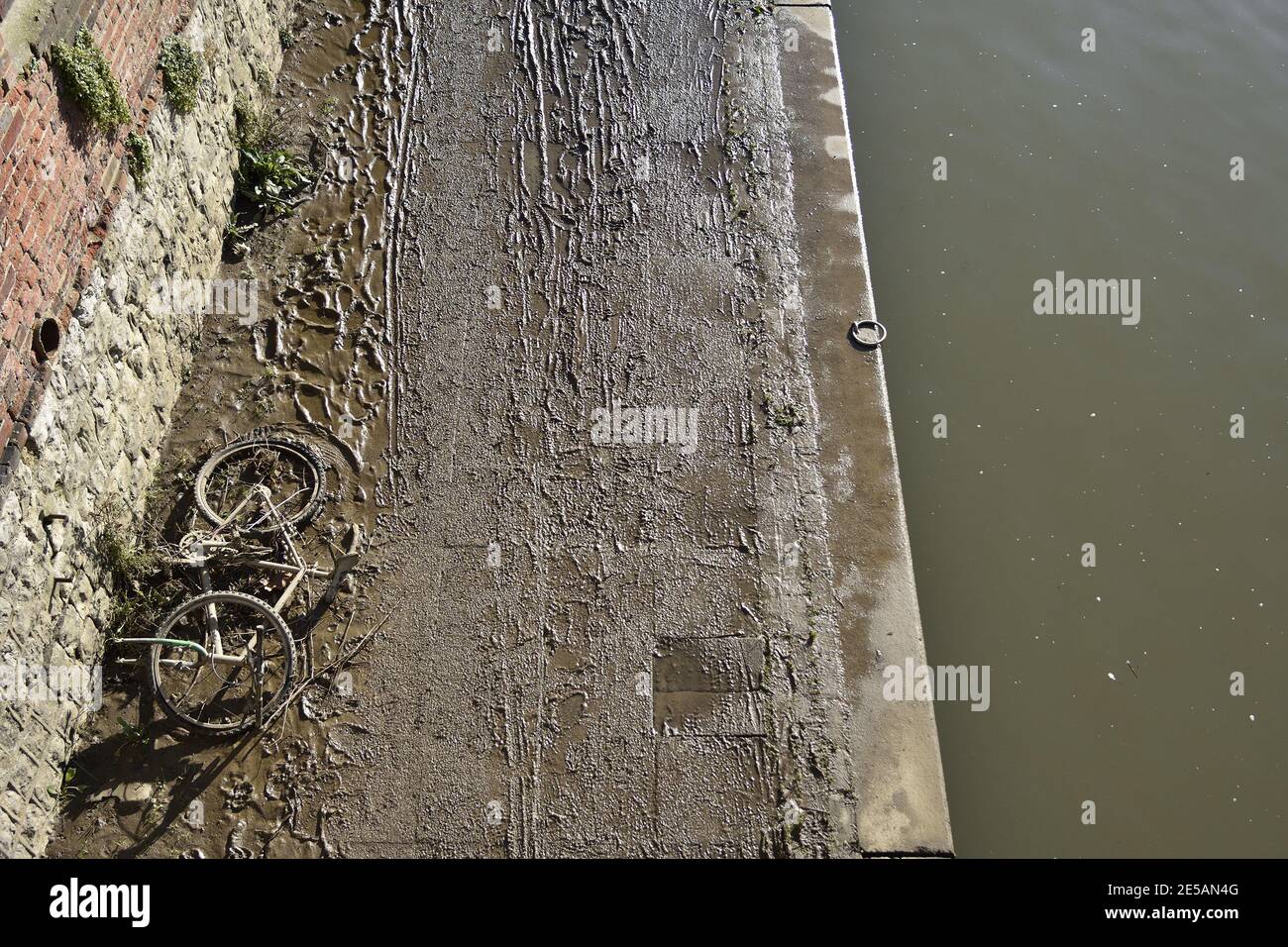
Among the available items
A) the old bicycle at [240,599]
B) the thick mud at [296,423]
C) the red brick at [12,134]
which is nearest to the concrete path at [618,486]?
the thick mud at [296,423]

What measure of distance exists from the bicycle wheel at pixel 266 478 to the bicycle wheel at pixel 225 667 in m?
0.55

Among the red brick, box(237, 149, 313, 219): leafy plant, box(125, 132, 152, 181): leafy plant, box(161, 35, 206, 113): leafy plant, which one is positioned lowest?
the red brick

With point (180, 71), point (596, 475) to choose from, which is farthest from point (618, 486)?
point (180, 71)

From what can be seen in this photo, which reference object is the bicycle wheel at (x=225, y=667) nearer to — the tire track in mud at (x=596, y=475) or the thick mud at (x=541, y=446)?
the thick mud at (x=541, y=446)

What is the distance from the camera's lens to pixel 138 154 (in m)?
5.62

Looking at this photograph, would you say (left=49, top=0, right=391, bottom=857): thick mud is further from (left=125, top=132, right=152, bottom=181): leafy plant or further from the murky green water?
the murky green water

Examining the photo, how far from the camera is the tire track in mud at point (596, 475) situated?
4.72m

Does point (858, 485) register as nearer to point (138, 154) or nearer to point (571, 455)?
point (571, 455)

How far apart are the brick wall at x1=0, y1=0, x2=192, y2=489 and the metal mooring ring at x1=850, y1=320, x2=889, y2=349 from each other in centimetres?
427

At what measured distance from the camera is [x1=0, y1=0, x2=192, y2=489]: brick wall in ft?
14.9

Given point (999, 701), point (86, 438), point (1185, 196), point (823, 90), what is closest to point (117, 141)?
point (86, 438)

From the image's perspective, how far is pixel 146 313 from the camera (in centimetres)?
566

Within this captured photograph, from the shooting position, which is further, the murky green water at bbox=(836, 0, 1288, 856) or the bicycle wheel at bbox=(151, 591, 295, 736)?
the murky green water at bbox=(836, 0, 1288, 856)

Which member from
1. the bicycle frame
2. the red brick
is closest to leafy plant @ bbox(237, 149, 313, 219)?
the red brick
